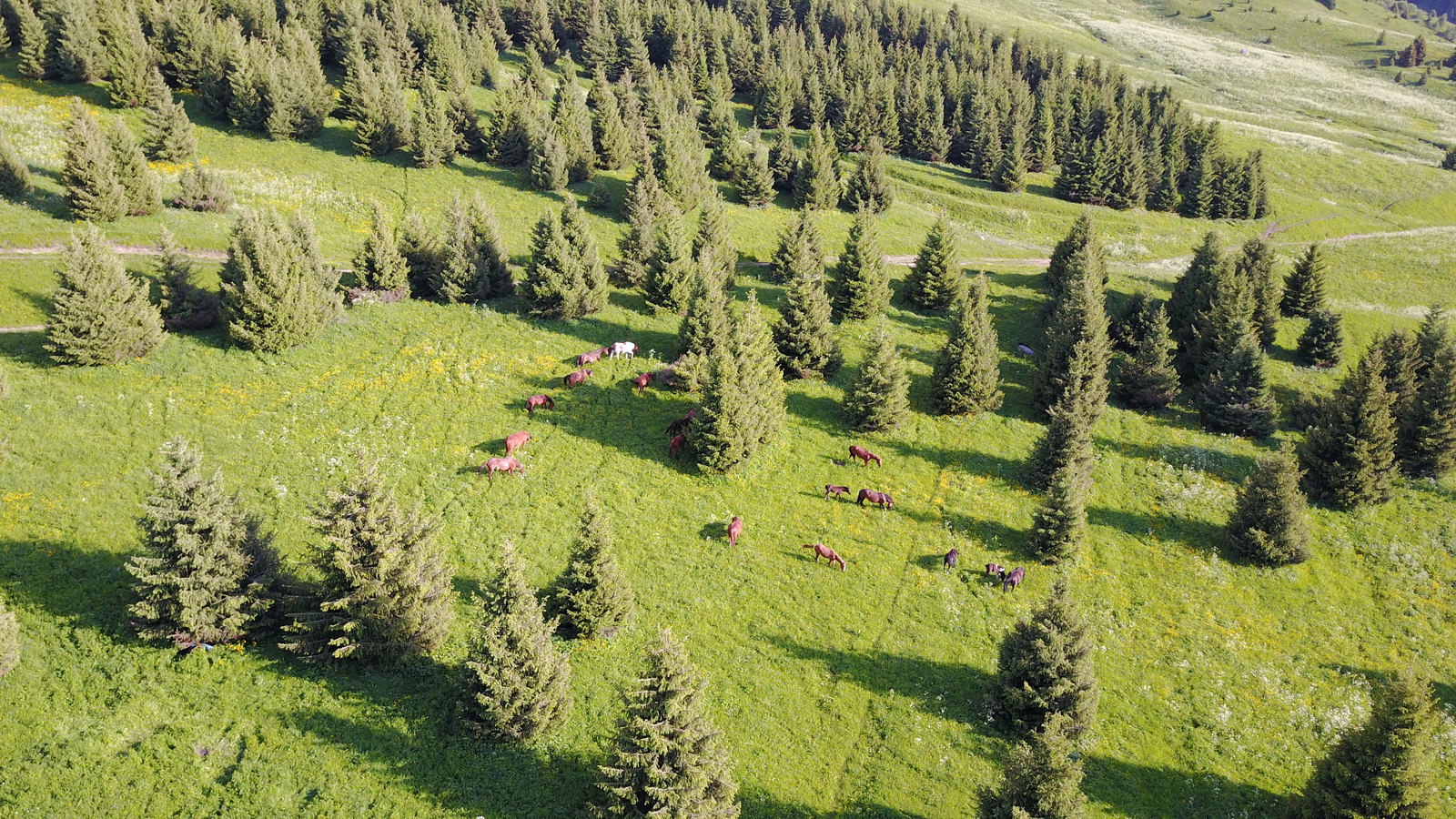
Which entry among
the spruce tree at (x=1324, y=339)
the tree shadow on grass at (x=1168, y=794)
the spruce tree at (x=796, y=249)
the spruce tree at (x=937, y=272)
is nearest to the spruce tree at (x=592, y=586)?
the tree shadow on grass at (x=1168, y=794)

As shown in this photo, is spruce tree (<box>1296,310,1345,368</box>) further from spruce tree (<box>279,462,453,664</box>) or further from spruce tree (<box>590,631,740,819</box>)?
spruce tree (<box>279,462,453,664</box>)

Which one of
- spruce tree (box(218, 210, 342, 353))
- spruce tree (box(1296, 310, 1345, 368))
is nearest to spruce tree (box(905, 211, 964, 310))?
spruce tree (box(1296, 310, 1345, 368))

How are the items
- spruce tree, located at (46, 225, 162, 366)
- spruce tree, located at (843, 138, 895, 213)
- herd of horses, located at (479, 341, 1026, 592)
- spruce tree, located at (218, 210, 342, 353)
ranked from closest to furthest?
1. herd of horses, located at (479, 341, 1026, 592)
2. spruce tree, located at (46, 225, 162, 366)
3. spruce tree, located at (218, 210, 342, 353)
4. spruce tree, located at (843, 138, 895, 213)

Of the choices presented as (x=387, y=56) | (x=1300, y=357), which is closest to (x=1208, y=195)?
(x=1300, y=357)

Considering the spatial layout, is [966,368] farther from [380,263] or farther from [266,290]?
[266,290]

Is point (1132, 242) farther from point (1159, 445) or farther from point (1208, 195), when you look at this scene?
point (1159, 445)
